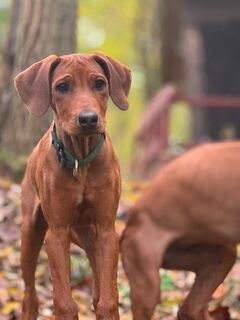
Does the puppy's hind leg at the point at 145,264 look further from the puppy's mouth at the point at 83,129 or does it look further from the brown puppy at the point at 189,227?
the puppy's mouth at the point at 83,129

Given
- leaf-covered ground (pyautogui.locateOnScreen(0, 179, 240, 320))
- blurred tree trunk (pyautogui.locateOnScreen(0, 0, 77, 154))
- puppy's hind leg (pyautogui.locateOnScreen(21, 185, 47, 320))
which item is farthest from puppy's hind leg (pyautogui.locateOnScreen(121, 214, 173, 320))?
blurred tree trunk (pyautogui.locateOnScreen(0, 0, 77, 154))

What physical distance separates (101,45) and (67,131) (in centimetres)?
2831

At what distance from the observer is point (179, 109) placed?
1689 inches

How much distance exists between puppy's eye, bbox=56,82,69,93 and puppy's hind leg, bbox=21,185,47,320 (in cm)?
102

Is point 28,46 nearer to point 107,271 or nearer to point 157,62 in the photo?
point 107,271

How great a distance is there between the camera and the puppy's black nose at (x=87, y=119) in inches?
216

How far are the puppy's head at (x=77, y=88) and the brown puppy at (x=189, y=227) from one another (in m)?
0.60

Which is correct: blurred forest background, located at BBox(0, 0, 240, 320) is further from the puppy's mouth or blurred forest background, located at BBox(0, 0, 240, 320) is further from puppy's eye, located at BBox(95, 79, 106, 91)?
puppy's eye, located at BBox(95, 79, 106, 91)

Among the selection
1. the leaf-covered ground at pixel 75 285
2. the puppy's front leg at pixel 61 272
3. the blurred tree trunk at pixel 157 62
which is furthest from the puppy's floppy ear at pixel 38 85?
the blurred tree trunk at pixel 157 62

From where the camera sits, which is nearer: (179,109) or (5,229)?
(5,229)

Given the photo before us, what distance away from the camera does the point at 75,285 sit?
7.96m

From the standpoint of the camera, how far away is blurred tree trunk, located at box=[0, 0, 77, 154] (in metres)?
8.60

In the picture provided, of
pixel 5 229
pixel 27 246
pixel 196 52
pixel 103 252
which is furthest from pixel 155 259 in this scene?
pixel 196 52

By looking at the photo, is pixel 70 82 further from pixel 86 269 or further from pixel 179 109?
pixel 179 109
